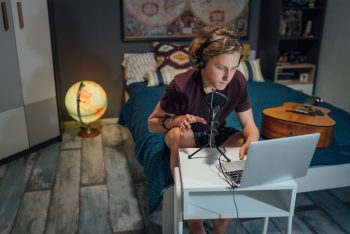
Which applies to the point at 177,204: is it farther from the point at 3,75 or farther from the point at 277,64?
the point at 277,64

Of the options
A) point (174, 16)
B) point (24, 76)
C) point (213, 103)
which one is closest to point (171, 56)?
point (174, 16)

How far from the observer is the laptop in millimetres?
1185

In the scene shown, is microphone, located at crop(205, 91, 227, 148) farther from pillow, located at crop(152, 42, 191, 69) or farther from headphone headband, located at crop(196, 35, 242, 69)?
pillow, located at crop(152, 42, 191, 69)

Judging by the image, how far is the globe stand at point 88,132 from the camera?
326 cm

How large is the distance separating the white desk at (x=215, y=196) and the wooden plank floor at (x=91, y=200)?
22.3 inches

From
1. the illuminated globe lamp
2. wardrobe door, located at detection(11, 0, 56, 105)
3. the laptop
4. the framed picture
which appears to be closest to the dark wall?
the framed picture

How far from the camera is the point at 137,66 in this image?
10.9 ft

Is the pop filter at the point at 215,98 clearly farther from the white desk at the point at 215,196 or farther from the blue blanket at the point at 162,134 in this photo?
the blue blanket at the point at 162,134

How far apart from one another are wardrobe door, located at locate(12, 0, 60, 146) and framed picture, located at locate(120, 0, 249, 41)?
2.70 ft

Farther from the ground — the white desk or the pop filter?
the pop filter

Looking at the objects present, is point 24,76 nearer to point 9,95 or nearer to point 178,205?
point 9,95

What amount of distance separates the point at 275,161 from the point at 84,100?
7.09 feet

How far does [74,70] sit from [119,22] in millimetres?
627

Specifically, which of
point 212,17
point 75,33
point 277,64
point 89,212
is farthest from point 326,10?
point 89,212
